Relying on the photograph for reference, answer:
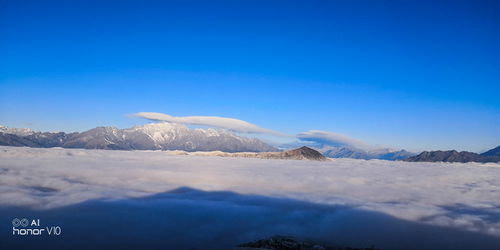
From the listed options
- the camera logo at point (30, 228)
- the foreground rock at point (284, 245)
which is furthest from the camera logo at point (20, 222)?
the foreground rock at point (284, 245)

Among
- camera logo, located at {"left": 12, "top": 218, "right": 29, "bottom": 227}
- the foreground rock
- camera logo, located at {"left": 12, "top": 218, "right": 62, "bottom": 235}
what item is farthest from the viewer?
camera logo, located at {"left": 12, "top": 218, "right": 29, "bottom": 227}

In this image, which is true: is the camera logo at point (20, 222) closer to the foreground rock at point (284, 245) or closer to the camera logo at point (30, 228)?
the camera logo at point (30, 228)

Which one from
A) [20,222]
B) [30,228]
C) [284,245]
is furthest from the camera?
[20,222]

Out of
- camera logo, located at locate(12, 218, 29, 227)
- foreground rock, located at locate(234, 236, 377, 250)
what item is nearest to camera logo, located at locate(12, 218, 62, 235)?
camera logo, located at locate(12, 218, 29, 227)

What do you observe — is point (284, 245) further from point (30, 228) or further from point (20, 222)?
point (20, 222)

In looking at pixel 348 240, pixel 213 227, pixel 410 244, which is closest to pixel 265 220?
pixel 213 227

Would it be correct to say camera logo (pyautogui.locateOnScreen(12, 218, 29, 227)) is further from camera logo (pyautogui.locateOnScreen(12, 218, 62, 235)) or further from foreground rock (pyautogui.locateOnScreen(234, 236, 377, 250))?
foreground rock (pyautogui.locateOnScreen(234, 236, 377, 250))

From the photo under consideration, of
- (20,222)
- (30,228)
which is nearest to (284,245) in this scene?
(30,228)

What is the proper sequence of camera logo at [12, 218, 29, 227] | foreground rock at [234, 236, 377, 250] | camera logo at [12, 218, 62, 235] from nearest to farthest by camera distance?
1. foreground rock at [234, 236, 377, 250]
2. camera logo at [12, 218, 62, 235]
3. camera logo at [12, 218, 29, 227]

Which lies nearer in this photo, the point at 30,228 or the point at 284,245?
the point at 284,245

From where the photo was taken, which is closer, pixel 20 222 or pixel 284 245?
pixel 284 245

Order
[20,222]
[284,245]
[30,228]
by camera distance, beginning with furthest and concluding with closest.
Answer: [20,222]
[30,228]
[284,245]

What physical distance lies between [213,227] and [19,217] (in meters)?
12.8

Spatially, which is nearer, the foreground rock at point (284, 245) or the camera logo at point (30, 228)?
the foreground rock at point (284, 245)
